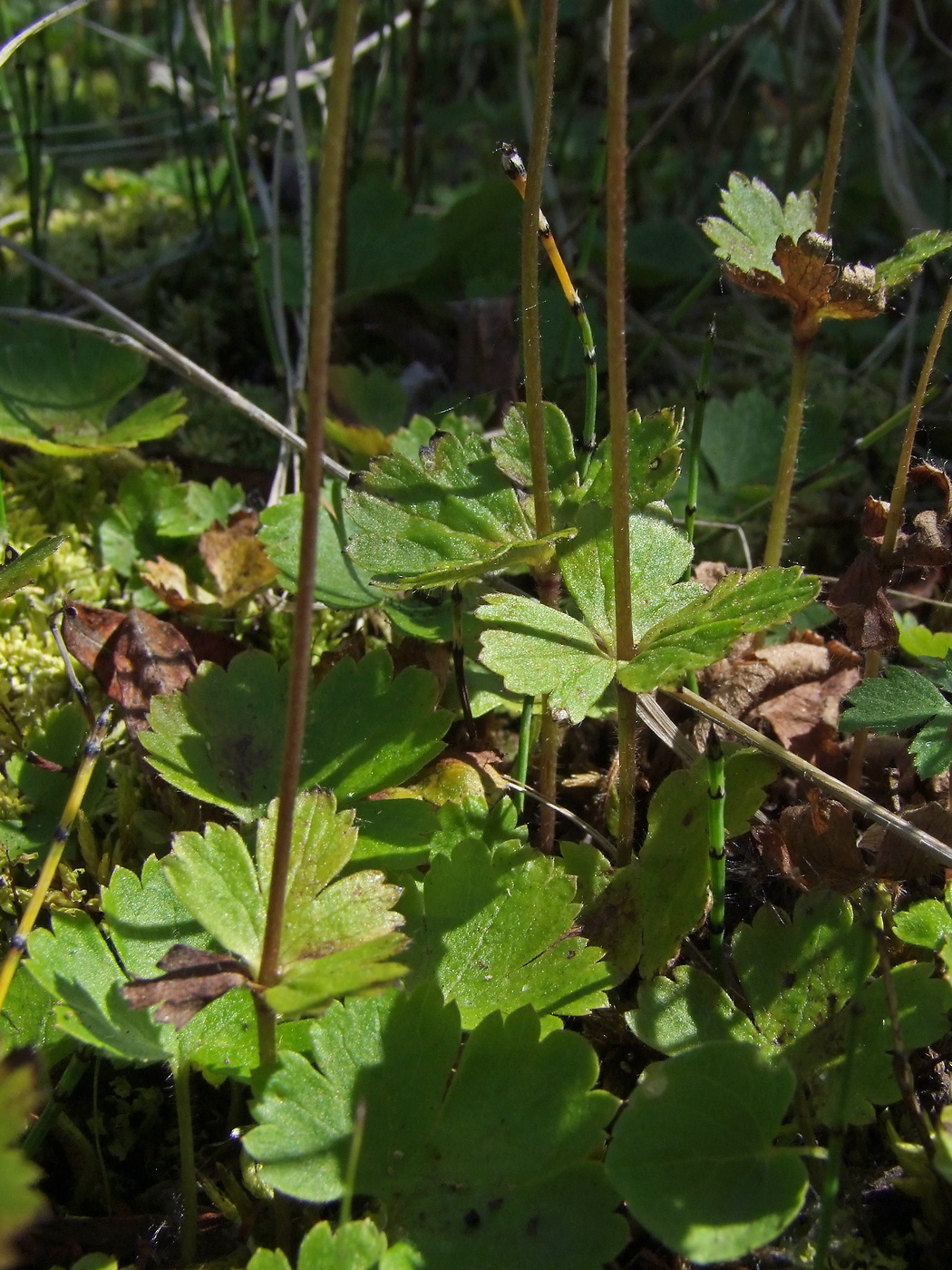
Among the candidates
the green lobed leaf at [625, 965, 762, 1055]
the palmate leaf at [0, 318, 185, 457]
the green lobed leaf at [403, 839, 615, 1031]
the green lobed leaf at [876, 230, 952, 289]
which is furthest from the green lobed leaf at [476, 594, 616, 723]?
the palmate leaf at [0, 318, 185, 457]

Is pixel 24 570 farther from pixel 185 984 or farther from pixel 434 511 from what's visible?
pixel 185 984

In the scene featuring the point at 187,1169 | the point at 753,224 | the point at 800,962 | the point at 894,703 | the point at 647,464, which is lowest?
the point at 187,1169

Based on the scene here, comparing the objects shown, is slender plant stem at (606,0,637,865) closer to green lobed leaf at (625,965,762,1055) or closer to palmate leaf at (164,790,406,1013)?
green lobed leaf at (625,965,762,1055)

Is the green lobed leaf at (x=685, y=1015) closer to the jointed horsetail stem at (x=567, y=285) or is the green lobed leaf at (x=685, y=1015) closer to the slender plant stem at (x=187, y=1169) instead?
the slender plant stem at (x=187, y=1169)

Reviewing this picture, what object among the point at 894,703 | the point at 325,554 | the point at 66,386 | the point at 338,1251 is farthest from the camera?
the point at 66,386

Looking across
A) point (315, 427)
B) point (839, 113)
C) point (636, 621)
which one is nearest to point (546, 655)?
point (636, 621)

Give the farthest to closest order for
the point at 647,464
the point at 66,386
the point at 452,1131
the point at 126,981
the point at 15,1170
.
Answer: 1. the point at 66,386
2. the point at 647,464
3. the point at 126,981
4. the point at 452,1131
5. the point at 15,1170

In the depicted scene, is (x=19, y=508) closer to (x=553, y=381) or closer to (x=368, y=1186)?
(x=553, y=381)
